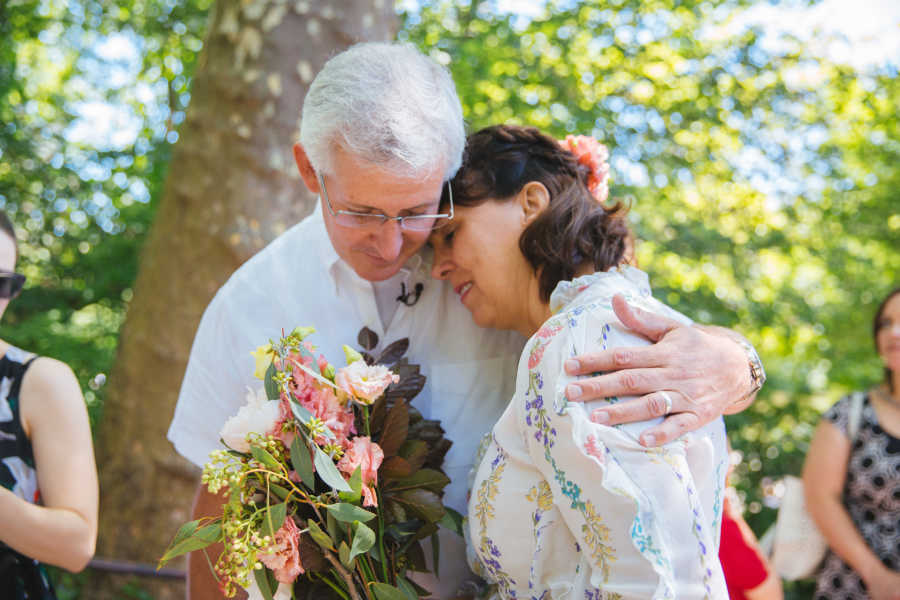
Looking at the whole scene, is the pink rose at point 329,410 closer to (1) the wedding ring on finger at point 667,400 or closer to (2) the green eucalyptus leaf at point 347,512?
(2) the green eucalyptus leaf at point 347,512

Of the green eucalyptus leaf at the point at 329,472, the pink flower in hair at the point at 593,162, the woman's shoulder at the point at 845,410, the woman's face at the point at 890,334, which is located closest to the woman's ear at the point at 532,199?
the pink flower in hair at the point at 593,162

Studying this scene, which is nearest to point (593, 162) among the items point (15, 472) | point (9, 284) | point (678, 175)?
point (9, 284)

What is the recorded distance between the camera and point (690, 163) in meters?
5.48

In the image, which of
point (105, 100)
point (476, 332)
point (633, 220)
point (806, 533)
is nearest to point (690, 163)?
point (633, 220)

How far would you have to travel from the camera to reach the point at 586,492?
4.53 ft

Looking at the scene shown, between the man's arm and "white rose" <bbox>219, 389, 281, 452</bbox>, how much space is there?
542 millimetres

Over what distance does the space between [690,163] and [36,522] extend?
479cm

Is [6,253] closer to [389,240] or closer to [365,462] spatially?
[389,240]

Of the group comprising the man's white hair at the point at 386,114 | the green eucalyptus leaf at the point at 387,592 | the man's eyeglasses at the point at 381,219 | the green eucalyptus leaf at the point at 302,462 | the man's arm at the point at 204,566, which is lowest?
the man's arm at the point at 204,566

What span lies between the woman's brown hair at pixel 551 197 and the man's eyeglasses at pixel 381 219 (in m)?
0.08

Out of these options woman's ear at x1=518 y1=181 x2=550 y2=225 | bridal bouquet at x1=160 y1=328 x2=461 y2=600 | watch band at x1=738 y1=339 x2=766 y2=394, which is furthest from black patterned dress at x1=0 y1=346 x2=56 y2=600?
watch band at x1=738 y1=339 x2=766 y2=394

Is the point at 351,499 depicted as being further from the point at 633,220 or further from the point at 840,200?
the point at 840,200

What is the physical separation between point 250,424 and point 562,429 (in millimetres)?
645

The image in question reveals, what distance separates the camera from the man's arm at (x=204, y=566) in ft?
6.75
